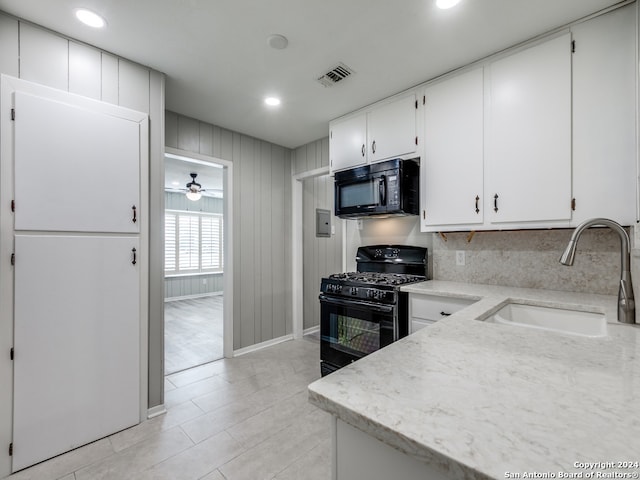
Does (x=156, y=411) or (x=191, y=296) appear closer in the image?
(x=156, y=411)

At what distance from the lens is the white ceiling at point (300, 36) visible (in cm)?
165

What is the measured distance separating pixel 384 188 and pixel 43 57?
2389 mm

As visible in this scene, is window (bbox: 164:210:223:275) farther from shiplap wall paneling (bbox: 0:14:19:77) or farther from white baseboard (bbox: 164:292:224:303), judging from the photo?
shiplap wall paneling (bbox: 0:14:19:77)

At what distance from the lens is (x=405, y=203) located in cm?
243

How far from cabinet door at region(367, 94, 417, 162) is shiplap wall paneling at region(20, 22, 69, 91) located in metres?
2.24

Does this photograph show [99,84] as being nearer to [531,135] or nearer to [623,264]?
[531,135]

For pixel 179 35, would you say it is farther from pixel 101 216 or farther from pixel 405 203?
pixel 405 203

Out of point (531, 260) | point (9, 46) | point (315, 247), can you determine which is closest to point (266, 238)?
point (315, 247)

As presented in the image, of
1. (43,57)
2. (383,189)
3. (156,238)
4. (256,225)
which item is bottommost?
(156,238)

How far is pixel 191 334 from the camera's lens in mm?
4316

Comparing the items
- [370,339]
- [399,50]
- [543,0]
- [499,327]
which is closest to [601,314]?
[499,327]

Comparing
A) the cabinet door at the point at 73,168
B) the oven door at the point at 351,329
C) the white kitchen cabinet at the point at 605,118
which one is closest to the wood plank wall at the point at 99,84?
the cabinet door at the point at 73,168

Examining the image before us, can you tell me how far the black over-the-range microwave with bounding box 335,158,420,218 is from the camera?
7.92 ft

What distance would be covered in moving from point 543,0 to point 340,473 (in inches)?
92.0
